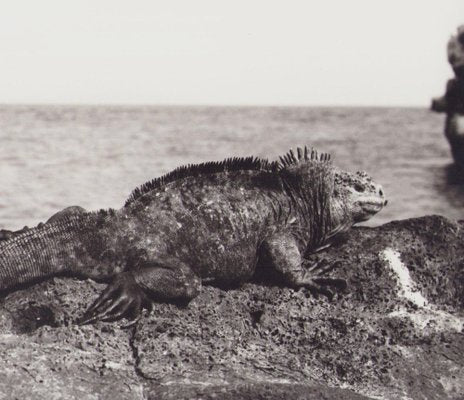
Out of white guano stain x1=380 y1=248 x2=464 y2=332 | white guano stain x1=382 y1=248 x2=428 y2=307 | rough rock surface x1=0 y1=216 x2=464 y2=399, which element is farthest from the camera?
white guano stain x1=382 y1=248 x2=428 y2=307

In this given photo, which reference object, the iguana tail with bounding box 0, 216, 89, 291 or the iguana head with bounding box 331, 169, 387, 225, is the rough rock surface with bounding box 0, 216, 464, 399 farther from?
the iguana head with bounding box 331, 169, 387, 225

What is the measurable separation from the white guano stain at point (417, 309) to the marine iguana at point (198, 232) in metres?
0.35

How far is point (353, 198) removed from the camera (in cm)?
478

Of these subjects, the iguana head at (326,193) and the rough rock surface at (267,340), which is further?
the iguana head at (326,193)

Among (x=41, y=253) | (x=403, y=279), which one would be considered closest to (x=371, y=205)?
(x=403, y=279)

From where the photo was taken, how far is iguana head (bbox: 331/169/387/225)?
4.75m

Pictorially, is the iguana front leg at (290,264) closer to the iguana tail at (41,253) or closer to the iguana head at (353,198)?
the iguana head at (353,198)

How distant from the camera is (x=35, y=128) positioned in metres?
32.7

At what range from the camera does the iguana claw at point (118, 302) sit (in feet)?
12.5

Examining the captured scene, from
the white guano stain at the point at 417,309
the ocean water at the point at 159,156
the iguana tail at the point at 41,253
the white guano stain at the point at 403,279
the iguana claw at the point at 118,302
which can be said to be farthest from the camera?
the ocean water at the point at 159,156

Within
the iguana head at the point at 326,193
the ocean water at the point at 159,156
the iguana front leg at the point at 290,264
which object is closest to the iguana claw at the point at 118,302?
the iguana front leg at the point at 290,264

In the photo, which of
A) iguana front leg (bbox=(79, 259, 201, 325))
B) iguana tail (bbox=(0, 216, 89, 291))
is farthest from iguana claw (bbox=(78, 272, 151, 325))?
iguana tail (bbox=(0, 216, 89, 291))

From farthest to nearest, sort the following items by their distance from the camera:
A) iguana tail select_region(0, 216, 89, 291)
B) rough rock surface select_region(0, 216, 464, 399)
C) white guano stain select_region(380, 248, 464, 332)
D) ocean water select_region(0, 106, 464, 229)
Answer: ocean water select_region(0, 106, 464, 229), white guano stain select_region(380, 248, 464, 332), iguana tail select_region(0, 216, 89, 291), rough rock surface select_region(0, 216, 464, 399)

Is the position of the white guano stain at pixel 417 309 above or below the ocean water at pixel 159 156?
above
